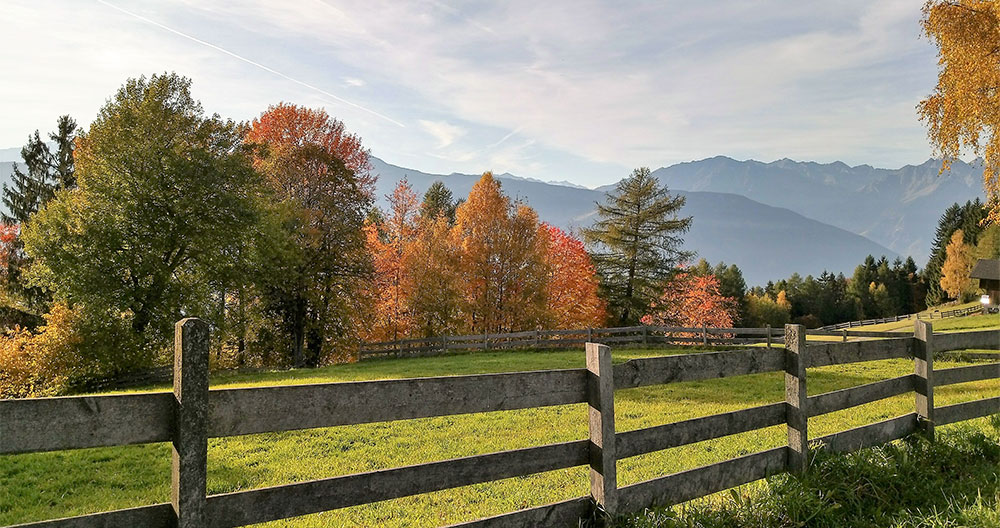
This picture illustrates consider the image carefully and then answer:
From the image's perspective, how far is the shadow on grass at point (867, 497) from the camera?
14.5 ft

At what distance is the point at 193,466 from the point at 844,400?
611 cm

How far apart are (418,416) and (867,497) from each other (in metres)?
4.39

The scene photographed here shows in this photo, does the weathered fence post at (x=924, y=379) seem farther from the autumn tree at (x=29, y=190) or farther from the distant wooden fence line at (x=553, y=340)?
the autumn tree at (x=29, y=190)

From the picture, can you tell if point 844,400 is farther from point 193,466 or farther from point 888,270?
point 888,270

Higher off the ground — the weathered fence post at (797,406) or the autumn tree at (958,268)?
the autumn tree at (958,268)

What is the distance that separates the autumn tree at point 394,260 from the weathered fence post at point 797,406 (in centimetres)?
2737

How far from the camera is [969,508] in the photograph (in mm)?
4723

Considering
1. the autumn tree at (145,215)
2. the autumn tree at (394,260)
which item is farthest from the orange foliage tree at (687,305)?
the autumn tree at (145,215)

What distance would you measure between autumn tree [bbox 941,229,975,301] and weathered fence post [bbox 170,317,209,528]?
94.7 meters

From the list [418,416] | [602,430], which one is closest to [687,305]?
[602,430]

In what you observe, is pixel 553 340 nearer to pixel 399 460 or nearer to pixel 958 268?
pixel 399 460

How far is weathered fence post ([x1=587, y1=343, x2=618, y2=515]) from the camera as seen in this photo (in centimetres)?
391

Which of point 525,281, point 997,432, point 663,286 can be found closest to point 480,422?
point 997,432

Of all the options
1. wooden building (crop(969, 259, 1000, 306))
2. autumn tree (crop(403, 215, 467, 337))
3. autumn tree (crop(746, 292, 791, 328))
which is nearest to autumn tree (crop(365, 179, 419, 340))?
autumn tree (crop(403, 215, 467, 337))
